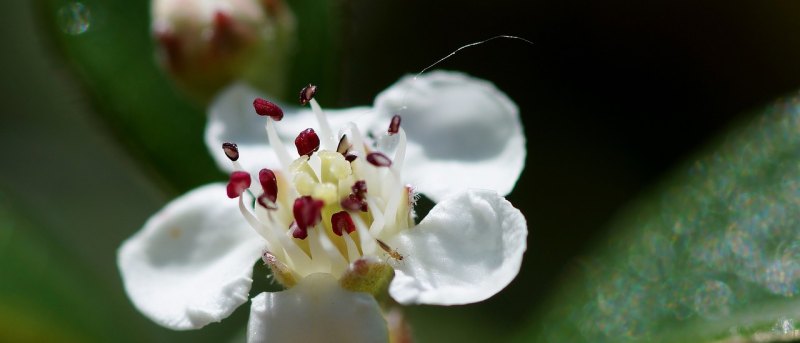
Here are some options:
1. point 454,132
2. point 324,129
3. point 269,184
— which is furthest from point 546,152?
point 269,184

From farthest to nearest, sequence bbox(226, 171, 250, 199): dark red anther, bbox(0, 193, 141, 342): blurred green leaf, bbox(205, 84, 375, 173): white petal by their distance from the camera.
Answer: bbox(0, 193, 141, 342): blurred green leaf → bbox(205, 84, 375, 173): white petal → bbox(226, 171, 250, 199): dark red anther

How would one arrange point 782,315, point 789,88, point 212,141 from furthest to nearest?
1. point 789,88
2. point 212,141
3. point 782,315

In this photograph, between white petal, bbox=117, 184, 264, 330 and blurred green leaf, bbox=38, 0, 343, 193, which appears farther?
blurred green leaf, bbox=38, 0, 343, 193

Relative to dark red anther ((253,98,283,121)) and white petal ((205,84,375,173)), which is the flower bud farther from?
dark red anther ((253,98,283,121))

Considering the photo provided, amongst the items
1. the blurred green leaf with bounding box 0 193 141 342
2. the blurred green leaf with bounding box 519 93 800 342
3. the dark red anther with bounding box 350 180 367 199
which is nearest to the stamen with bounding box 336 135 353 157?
the dark red anther with bounding box 350 180 367 199

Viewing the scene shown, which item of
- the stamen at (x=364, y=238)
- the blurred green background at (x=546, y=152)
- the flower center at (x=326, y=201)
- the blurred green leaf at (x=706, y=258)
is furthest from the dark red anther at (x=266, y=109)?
the blurred green leaf at (x=706, y=258)

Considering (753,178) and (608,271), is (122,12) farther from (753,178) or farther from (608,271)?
(753,178)

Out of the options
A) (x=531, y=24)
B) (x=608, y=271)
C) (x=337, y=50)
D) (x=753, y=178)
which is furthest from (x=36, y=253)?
(x=531, y=24)
